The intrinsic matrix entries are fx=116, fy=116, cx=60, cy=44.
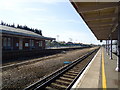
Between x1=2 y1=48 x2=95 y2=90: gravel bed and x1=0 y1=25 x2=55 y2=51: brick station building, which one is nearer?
x1=2 y1=48 x2=95 y2=90: gravel bed

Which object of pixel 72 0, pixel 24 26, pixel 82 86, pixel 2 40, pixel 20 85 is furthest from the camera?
pixel 24 26

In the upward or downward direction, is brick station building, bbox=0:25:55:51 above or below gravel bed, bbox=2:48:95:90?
above

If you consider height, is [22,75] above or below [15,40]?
below

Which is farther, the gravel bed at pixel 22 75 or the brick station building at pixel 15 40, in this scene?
the brick station building at pixel 15 40

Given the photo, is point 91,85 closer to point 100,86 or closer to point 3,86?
point 100,86

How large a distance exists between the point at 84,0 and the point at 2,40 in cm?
2515

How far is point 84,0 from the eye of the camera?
279 inches

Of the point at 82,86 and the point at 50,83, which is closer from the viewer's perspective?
the point at 82,86

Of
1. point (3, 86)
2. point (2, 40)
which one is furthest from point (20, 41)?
point (3, 86)

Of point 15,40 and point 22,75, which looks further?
point 15,40

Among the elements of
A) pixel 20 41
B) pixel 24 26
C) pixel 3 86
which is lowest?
pixel 3 86

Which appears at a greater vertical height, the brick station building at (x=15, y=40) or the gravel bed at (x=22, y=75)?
the brick station building at (x=15, y=40)

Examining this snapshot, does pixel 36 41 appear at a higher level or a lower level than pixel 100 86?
higher

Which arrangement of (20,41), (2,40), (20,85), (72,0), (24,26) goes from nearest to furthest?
(72,0)
(20,85)
(2,40)
(20,41)
(24,26)
